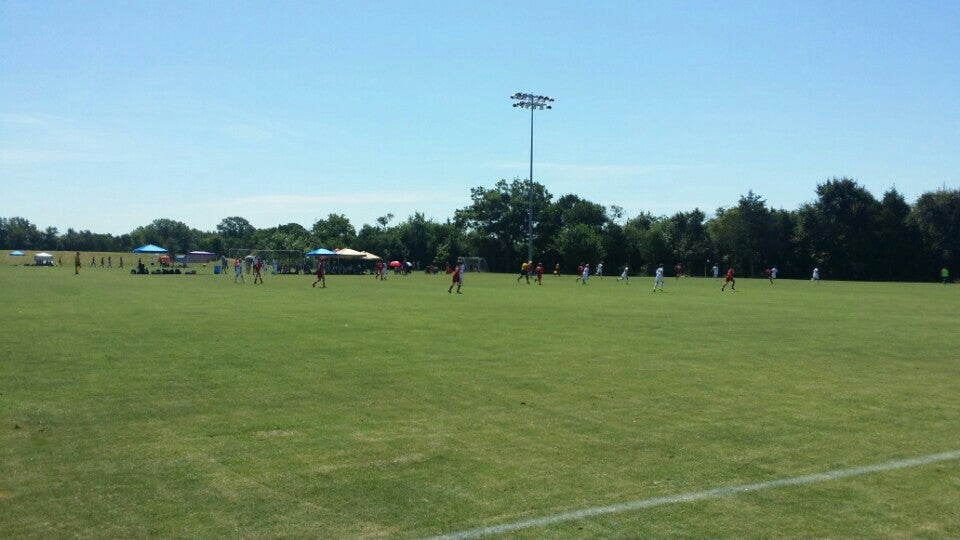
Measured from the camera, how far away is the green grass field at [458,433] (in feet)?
17.7

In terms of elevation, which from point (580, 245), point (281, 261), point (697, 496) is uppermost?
point (580, 245)

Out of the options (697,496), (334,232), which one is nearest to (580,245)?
(334,232)

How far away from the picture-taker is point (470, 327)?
18.8 metres

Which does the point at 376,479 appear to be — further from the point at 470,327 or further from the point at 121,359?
the point at 470,327

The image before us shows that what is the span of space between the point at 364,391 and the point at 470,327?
352 inches

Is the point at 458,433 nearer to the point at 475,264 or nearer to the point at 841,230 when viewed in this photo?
the point at 841,230

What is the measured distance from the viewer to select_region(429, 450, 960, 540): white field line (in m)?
5.15

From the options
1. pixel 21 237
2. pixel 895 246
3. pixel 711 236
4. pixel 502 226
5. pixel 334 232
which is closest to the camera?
pixel 895 246

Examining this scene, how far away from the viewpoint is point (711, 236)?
9175cm

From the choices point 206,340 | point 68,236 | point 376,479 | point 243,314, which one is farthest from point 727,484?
point 68,236

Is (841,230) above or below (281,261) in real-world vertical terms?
above

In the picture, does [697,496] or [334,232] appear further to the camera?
[334,232]

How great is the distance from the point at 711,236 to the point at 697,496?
8953cm

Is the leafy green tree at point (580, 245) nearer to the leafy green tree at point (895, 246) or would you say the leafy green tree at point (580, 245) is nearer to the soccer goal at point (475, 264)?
the soccer goal at point (475, 264)
